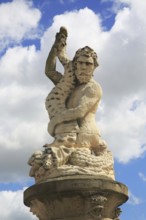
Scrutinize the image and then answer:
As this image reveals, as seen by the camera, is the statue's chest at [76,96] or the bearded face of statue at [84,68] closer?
the statue's chest at [76,96]

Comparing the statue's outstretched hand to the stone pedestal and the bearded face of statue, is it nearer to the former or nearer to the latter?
the bearded face of statue

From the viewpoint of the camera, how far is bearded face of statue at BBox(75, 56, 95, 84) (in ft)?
43.3

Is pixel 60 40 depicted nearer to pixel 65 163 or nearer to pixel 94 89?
pixel 94 89

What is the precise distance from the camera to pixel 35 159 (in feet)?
38.5

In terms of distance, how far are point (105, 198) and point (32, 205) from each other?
1.89m

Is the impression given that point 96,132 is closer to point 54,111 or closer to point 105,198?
point 54,111

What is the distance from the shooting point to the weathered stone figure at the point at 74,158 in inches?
432

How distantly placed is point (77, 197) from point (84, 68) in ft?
12.6

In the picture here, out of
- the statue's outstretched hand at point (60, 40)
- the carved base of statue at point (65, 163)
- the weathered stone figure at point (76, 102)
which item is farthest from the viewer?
the statue's outstretched hand at point (60, 40)

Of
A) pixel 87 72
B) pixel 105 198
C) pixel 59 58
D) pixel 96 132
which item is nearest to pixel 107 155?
pixel 96 132

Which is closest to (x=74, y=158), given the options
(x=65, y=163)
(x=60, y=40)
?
(x=65, y=163)

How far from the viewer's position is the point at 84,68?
13.2 meters

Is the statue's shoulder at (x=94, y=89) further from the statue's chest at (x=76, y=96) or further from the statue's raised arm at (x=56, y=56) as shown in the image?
the statue's raised arm at (x=56, y=56)

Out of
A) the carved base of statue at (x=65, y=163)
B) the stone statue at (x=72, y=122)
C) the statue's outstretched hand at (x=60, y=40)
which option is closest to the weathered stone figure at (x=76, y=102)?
the stone statue at (x=72, y=122)
